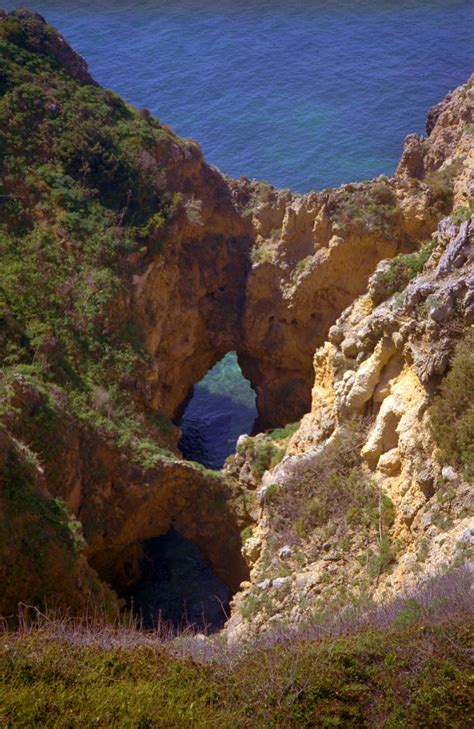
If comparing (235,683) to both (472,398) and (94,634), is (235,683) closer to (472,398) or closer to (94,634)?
(94,634)

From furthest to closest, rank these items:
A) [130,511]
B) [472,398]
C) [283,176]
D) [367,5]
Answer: [367,5]
[283,176]
[130,511]
[472,398]

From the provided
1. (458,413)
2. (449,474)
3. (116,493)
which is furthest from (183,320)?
(449,474)

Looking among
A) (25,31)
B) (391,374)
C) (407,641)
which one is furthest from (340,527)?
(25,31)

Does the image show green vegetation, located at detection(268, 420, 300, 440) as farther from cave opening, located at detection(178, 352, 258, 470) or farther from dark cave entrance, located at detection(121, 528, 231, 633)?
cave opening, located at detection(178, 352, 258, 470)

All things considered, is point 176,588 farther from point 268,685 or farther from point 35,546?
point 268,685

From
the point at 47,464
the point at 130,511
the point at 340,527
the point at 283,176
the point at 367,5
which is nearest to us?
the point at 340,527

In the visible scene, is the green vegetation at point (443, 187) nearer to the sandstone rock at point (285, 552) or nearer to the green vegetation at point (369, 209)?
the green vegetation at point (369, 209)

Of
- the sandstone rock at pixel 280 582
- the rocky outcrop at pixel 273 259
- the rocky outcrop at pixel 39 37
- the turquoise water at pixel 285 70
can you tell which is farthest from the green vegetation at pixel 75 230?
the turquoise water at pixel 285 70
